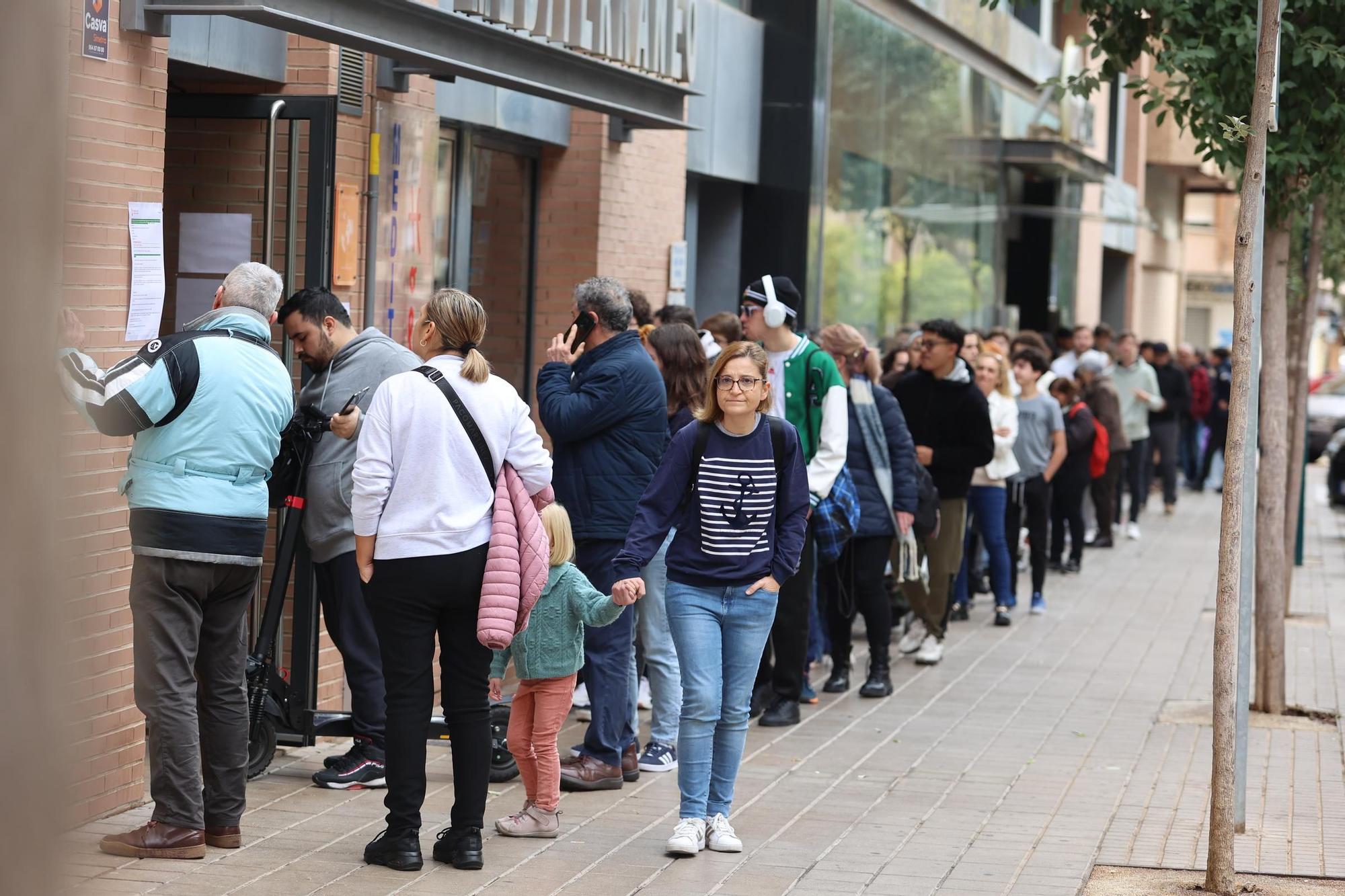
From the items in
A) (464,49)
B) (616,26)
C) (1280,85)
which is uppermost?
(616,26)

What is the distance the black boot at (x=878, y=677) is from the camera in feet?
31.7

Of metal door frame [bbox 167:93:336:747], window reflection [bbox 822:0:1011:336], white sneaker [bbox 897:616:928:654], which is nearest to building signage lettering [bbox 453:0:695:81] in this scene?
metal door frame [bbox 167:93:336:747]

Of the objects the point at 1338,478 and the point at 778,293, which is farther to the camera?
the point at 1338,478

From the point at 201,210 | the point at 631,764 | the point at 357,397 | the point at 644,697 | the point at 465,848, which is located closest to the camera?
the point at 465,848

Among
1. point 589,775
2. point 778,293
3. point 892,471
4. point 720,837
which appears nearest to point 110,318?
point 589,775

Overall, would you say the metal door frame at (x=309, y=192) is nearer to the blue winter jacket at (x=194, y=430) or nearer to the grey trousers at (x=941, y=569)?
the blue winter jacket at (x=194, y=430)

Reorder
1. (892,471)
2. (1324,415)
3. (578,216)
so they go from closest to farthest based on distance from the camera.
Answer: (892,471) < (578,216) < (1324,415)

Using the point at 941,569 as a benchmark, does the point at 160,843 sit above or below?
below

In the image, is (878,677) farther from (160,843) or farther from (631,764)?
(160,843)

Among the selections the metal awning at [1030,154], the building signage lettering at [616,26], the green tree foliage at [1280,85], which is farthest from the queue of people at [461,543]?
the metal awning at [1030,154]

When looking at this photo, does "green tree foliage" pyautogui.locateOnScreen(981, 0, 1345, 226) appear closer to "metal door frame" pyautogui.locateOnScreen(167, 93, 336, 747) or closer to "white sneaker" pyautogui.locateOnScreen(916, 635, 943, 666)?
"white sneaker" pyautogui.locateOnScreen(916, 635, 943, 666)

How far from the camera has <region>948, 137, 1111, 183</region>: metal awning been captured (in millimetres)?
21734

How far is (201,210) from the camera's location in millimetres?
7801

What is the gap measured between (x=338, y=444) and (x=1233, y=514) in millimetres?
3327
